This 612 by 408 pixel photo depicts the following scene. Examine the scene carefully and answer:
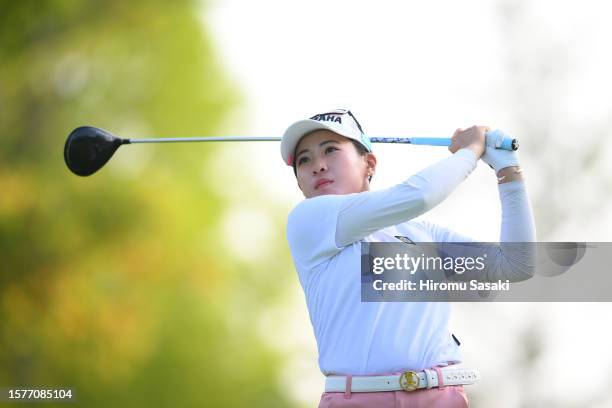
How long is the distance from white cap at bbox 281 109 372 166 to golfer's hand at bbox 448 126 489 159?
0.42 meters

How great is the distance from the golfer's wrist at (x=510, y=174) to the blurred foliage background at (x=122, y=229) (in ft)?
31.4

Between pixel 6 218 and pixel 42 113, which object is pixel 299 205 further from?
pixel 42 113

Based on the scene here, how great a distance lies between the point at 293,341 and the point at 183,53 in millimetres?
4857

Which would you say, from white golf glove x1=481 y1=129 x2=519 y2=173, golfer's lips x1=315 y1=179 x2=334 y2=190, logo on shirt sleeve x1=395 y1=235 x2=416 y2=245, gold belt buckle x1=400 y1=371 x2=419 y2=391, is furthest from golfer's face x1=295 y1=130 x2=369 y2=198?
gold belt buckle x1=400 y1=371 x2=419 y2=391

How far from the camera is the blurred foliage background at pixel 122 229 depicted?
1234cm

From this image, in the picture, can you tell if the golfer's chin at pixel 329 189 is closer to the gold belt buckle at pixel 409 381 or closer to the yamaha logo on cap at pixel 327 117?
the yamaha logo on cap at pixel 327 117

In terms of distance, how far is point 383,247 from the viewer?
3.16 meters

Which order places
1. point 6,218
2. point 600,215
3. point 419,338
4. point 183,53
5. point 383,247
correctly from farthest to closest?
point 183,53 → point 6,218 → point 600,215 → point 383,247 → point 419,338

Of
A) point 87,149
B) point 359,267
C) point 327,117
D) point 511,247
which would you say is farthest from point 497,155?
point 87,149

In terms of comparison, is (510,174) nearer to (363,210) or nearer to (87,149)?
(363,210)

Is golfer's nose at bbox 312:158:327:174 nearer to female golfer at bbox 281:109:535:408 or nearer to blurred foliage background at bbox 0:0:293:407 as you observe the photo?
female golfer at bbox 281:109:535:408

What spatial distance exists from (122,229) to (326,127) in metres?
9.96

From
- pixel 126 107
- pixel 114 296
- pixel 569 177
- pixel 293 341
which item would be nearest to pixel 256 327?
pixel 293 341

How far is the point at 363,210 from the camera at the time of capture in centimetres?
298
